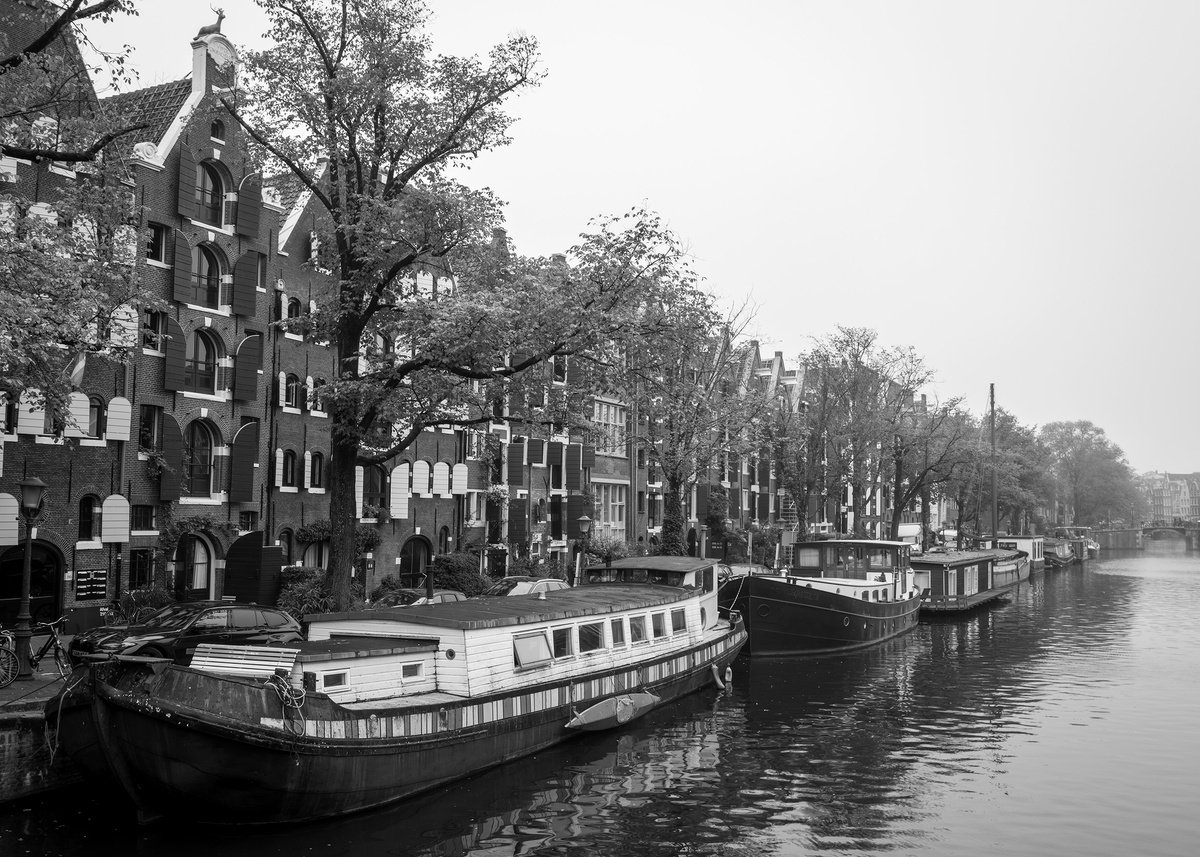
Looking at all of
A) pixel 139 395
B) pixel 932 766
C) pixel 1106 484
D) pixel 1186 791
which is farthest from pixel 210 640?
pixel 1106 484

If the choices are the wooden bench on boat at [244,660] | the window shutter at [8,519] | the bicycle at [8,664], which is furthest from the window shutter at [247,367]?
the wooden bench on boat at [244,660]

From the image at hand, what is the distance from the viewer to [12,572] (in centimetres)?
2828

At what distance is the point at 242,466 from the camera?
3381 cm

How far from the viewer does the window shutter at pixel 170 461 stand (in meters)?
31.2

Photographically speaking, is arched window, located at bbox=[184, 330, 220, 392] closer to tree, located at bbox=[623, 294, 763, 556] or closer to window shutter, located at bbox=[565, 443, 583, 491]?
tree, located at bbox=[623, 294, 763, 556]

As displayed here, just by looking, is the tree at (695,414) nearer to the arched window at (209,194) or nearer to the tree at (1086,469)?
the arched window at (209,194)

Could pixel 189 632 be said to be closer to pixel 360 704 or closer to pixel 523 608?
pixel 360 704

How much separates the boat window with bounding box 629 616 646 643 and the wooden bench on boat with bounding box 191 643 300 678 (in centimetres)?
989

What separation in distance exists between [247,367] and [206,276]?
3.11m

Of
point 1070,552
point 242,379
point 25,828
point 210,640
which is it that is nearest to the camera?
point 25,828

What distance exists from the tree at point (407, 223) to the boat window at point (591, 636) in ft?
19.9

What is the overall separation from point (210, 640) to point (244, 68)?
13.4 m

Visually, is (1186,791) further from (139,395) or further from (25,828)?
(139,395)

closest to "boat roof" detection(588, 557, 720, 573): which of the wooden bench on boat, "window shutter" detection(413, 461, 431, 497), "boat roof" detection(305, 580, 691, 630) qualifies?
"boat roof" detection(305, 580, 691, 630)
